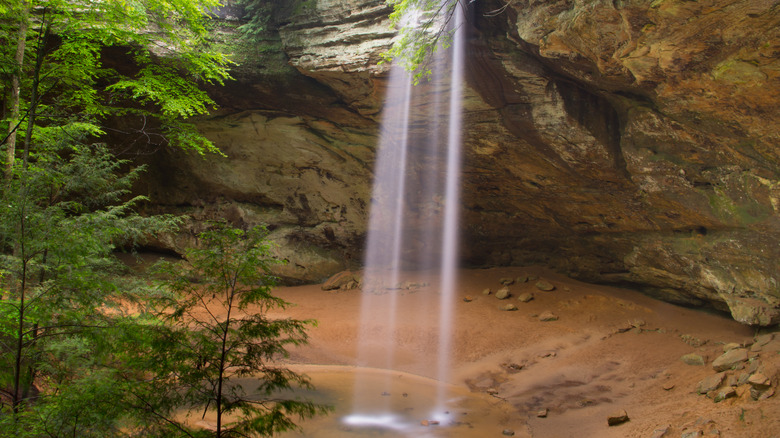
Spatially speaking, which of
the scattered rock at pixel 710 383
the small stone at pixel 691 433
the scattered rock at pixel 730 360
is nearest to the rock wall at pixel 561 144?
the scattered rock at pixel 730 360

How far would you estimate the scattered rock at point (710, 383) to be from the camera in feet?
21.1

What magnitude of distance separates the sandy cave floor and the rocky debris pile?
0.29 ft

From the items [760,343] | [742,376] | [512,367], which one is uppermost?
[760,343]

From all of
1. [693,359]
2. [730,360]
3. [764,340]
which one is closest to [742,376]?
[730,360]

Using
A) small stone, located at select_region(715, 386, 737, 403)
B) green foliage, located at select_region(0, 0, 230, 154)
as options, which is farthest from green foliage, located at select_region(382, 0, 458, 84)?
small stone, located at select_region(715, 386, 737, 403)

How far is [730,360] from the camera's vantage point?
705cm

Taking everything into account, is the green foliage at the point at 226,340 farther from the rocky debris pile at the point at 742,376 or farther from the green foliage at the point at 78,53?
the rocky debris pile at the point at 742,376

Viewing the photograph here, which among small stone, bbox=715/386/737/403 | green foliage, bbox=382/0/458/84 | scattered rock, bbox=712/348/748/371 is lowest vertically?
small stone, bbox=715/386/737/403

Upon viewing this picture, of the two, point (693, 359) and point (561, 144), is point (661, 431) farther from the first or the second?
point (561, 144)

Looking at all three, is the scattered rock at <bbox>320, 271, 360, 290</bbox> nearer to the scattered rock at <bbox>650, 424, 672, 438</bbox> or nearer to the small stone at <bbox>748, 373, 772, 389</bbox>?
the scattered rock at <bbox>650, 424, 672, 438</bbox>

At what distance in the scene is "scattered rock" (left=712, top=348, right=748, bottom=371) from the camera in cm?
695

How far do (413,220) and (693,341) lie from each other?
905cm

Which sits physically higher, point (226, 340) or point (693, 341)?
point (226, 340)

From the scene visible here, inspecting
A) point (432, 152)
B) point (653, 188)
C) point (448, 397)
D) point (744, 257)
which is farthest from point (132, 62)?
point (744, 257)
